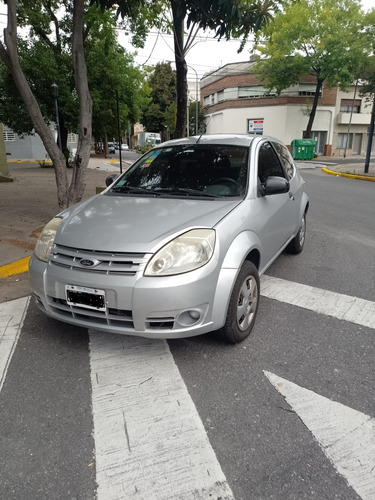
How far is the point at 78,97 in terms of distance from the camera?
593 cm

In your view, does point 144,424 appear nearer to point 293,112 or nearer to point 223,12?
point 223,12

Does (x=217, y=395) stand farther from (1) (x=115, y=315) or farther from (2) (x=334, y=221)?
(2) (x=334, y=221)

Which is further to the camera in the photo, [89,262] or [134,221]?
[134,221]

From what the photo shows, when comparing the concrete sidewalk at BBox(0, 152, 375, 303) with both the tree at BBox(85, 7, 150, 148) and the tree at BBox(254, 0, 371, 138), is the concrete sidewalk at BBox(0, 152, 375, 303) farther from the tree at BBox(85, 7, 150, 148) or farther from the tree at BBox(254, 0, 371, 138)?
the tree at BBox(254, 0, 371, 138)

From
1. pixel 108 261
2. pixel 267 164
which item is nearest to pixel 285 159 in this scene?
pixel 267 164

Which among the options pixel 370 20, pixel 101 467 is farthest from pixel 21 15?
pixel 370 20

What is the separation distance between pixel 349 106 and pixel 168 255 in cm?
4465

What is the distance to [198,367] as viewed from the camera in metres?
2.80

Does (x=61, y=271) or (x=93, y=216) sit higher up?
(x=93, y=216)

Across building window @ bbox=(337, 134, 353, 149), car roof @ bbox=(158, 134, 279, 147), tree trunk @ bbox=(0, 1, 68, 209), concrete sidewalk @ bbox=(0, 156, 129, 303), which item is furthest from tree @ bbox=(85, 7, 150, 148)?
building window @ bbox=(337, 134, 353, 149)

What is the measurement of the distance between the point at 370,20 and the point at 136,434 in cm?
3582

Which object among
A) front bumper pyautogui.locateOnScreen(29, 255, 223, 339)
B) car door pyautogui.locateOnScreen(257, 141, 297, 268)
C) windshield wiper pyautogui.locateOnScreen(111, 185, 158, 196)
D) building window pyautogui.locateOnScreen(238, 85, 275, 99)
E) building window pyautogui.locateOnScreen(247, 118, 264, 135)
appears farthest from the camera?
building window pyautogui.locateOnScreen(238, 85, 275, 99)

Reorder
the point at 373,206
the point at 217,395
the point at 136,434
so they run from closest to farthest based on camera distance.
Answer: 1. the point at 136,434
2. the point at 217,395
3. the point at 373,206

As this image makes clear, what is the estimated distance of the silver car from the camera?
8.43 feet
